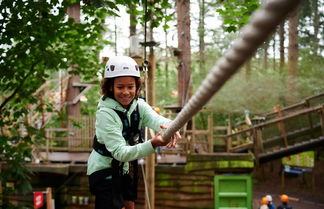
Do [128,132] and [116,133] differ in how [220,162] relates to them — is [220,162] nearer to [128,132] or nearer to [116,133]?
[128,132]

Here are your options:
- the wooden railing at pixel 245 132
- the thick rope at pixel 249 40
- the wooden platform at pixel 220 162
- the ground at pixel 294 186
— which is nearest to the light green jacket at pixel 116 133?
the thick rope at pixel 249 40

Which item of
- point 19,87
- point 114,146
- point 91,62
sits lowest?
point 114,146

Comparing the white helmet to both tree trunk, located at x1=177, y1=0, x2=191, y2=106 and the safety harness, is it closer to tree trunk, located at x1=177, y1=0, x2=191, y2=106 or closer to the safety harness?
the safety harness

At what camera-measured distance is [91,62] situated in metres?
4.71

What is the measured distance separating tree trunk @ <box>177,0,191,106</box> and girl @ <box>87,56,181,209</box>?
22.2 ft

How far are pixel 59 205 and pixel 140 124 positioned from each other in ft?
25.7

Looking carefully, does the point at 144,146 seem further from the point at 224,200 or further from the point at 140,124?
the point at 224,200

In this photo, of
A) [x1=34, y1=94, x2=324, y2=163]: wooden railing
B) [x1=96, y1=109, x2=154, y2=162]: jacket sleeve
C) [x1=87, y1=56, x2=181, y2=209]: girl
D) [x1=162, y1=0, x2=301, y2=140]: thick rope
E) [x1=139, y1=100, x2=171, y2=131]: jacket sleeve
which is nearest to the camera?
[x1=162, y1=0, x2=301, y2=140]: thick rope

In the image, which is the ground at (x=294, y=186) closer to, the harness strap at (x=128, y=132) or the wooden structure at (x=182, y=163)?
the wooden structure at (x=182, y=163)

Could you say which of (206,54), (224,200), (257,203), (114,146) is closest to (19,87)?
(114,146)

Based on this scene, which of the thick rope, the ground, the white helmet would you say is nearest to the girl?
the white helmet

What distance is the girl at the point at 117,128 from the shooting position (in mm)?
1853

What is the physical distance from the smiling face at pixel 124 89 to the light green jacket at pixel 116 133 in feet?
0.13

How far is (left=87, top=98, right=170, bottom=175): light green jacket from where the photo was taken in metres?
1.75
